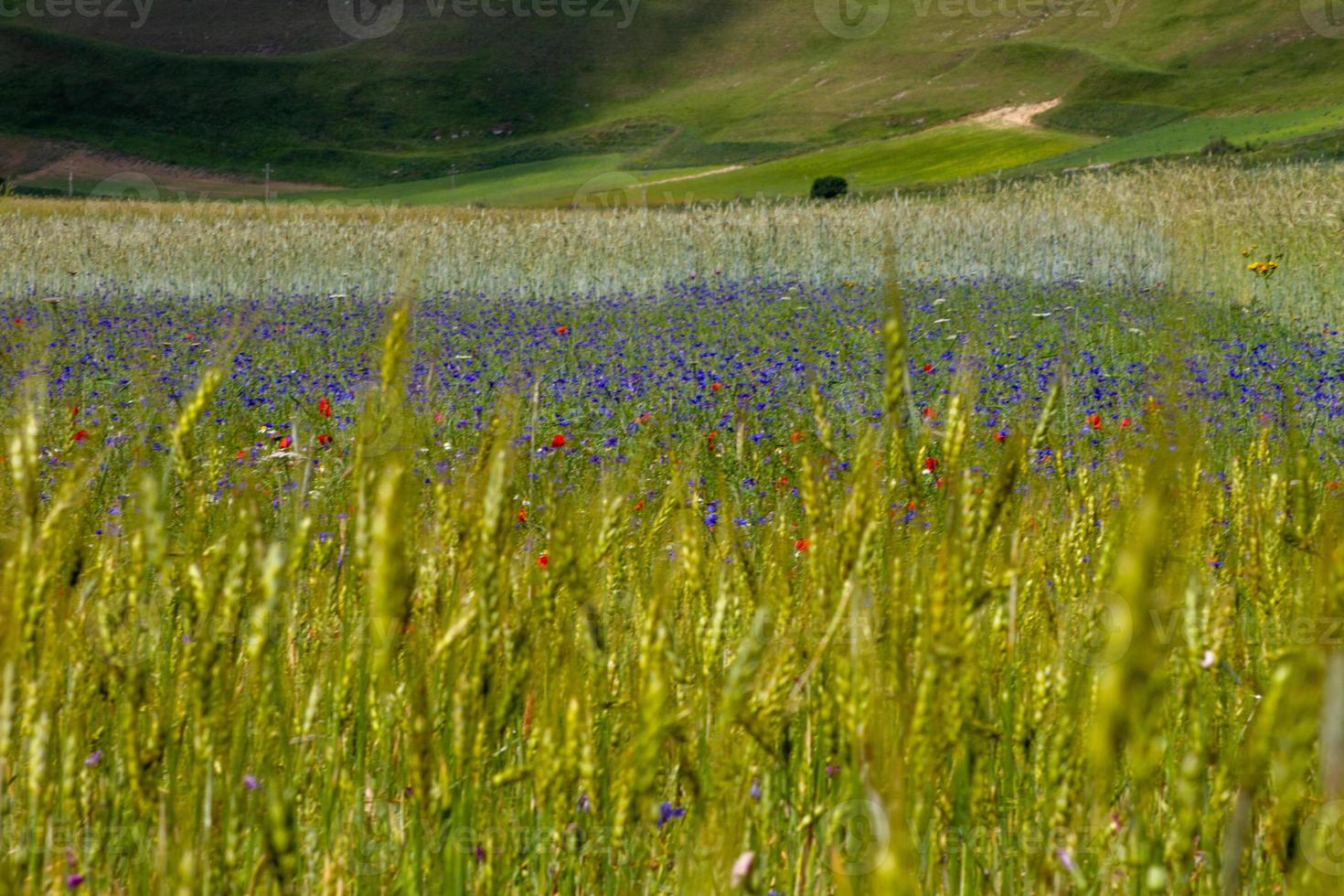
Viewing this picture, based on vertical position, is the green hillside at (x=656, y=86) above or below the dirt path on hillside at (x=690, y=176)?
above

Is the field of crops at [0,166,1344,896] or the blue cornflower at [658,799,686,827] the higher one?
the field of crops at [0,166,1344,896]

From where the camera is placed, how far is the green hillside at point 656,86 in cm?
5744

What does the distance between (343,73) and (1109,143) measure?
64.6 metres

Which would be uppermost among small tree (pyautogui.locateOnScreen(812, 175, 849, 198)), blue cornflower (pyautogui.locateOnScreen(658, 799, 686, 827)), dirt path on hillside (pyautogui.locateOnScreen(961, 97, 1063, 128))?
dirt path on hillside (pyautogui.locateOnScreen(961, 97, 1063, 128))

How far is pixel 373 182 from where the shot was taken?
233ft

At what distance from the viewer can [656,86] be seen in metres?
101

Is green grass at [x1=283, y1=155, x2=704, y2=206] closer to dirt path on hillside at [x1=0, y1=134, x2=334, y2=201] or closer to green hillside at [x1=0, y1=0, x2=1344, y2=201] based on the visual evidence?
green hillside at [x1=0, y1=0, x2=1344, y2=201]

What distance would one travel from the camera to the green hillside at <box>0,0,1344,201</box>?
57.4 m

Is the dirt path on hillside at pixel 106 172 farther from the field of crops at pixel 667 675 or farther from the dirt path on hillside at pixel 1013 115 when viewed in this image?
the field of crops at pixel 667 675

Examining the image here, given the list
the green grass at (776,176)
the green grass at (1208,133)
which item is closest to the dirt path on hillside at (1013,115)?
the green grass at (776,176)

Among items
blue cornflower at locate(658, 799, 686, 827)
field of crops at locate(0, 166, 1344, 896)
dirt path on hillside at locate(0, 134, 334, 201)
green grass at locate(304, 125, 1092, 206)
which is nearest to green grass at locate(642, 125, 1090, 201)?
green grass at locate(304, 125, 1092, 206)

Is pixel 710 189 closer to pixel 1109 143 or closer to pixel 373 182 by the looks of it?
pixel 1109 143

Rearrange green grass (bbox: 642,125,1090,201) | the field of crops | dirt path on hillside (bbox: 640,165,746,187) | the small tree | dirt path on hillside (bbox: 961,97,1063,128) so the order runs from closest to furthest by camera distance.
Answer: the field of crops, the small tree, green grass (bbox: 642,125,1090,201), dirt path on hillside (bbox: 640,165,746,187), dirt path on hillside (bbox: 961,97,1063,128)

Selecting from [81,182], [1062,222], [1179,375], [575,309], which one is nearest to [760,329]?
[575,309]
